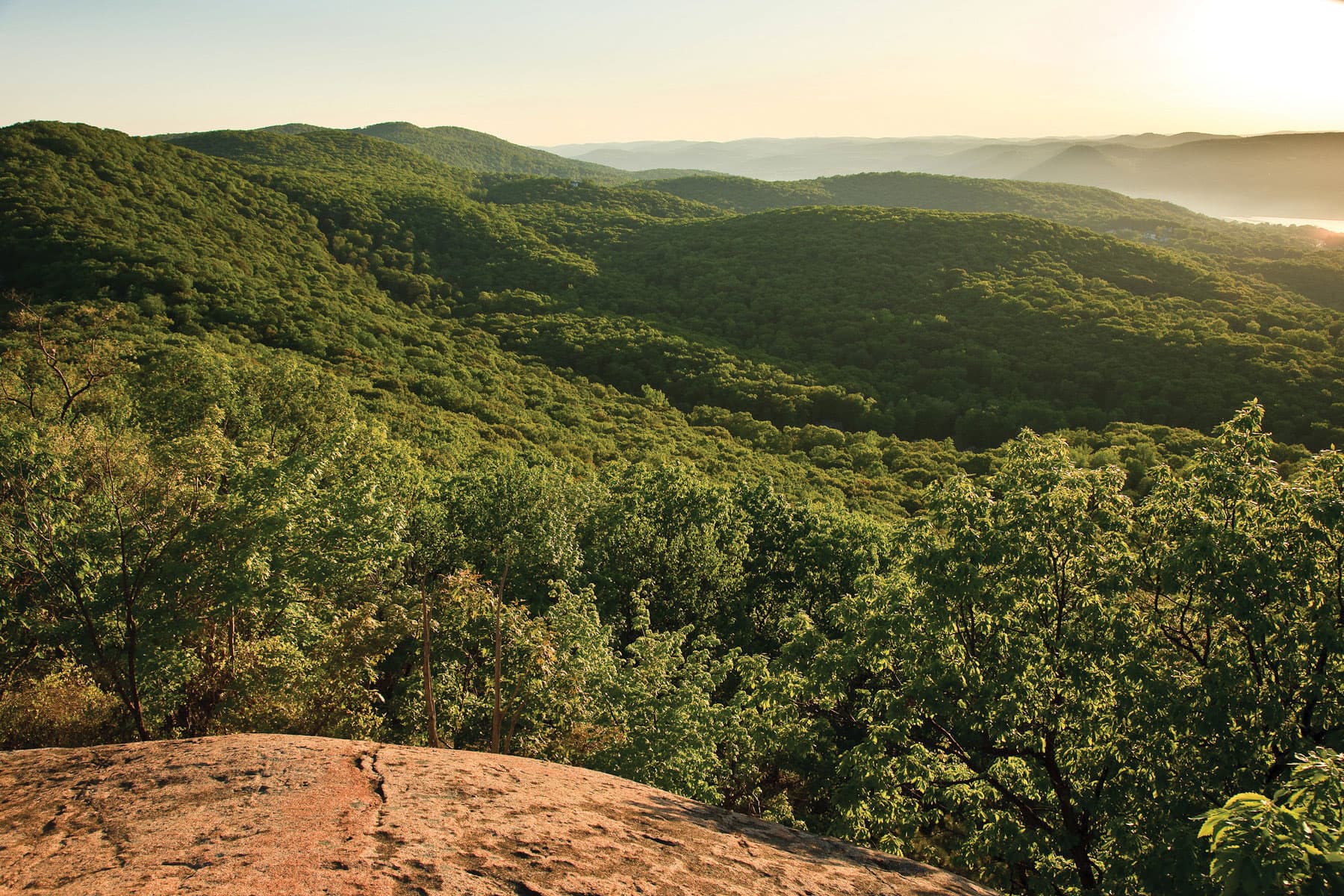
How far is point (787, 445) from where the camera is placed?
7000cm

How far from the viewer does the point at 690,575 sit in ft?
86.7

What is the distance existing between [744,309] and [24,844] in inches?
4016

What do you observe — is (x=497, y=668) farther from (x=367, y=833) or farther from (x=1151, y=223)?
(x=1151, y=223)

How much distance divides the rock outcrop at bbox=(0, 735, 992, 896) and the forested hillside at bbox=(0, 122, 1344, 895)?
3472 millimetres

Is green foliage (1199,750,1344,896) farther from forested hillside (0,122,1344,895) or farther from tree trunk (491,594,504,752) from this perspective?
tree trunk (491,594,504,752)

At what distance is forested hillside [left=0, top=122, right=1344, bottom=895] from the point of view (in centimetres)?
968

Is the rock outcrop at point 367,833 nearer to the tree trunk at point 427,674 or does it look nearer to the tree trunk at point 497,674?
the tree trunk at point 427,674

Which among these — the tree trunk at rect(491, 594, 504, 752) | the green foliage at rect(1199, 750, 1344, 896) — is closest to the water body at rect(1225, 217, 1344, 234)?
the green foliage at rect(1199, 750, 1344, 896)

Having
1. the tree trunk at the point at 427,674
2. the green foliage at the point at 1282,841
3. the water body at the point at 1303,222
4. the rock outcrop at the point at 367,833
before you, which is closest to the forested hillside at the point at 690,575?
the green foliage at the point at 1282,841

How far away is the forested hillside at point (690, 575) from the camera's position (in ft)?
31.8

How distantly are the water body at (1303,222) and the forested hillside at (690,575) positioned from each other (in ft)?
369

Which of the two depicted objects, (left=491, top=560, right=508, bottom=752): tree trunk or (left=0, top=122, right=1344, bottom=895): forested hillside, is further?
(left=491, top=560, right=508, bottom=752): tree trunk

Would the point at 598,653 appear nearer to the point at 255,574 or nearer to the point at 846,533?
the point at 255,574

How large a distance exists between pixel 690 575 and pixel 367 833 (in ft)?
66.4
